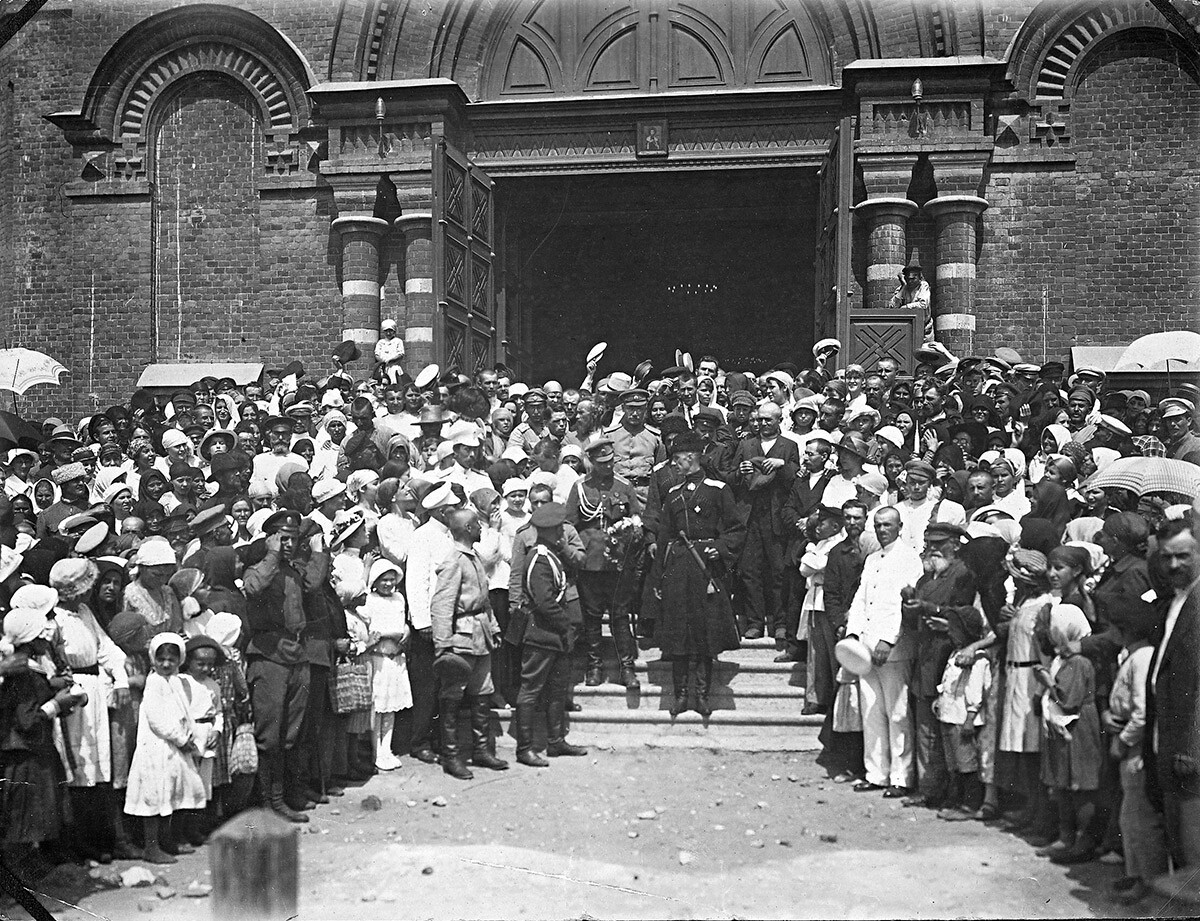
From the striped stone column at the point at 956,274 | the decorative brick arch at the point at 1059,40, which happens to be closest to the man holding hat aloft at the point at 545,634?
the striped stone column at the point at 956,274

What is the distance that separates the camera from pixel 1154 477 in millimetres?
6730

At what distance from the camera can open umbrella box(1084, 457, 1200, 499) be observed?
21.6 feet

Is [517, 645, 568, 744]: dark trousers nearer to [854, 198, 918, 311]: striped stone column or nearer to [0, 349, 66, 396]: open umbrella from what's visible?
[0, 349, 66, 396]: open umbrella

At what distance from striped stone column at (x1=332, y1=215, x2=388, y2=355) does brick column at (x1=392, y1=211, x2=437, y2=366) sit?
44 cm

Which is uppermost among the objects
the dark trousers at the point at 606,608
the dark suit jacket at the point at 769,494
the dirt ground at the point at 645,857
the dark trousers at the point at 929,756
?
the dark suit jacket at the point at 769,494

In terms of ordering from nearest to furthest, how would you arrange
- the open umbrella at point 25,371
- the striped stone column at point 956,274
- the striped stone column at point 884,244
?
the open umbrella at point 25,371
the striped stone column at point 884,244
the striped stone column at point 956,274

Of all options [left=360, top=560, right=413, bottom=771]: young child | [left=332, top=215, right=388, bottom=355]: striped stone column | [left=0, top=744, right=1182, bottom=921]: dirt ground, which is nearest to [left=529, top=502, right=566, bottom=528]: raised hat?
[left=360, top=560, right=413, bottom=771]: young child

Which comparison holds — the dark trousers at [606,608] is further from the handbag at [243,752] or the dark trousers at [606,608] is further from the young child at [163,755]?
the young child at [163,755]

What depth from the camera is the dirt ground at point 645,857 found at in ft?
20.4

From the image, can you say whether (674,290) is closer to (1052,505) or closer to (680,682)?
(680,682)

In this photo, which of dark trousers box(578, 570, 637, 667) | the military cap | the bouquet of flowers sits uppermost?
the military cap

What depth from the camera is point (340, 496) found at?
814 cm

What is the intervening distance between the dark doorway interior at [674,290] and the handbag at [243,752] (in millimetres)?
11436

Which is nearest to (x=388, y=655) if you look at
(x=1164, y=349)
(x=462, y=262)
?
(x=462, y=262)
